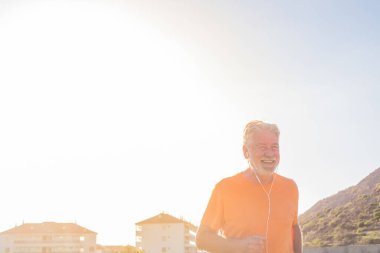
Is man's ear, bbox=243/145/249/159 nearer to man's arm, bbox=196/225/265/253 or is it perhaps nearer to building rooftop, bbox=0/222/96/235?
man's arm, bbox=196/225/265/253

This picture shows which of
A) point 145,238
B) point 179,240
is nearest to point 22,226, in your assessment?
point 145,238

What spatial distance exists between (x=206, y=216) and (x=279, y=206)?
0.37m

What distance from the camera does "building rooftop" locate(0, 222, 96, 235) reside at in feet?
354

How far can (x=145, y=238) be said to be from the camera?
105250 millimetres

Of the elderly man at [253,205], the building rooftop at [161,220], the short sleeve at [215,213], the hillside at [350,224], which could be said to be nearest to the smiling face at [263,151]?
the elderly man at [253,205]

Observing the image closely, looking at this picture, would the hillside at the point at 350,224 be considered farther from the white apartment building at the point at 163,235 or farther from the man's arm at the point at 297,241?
the white apartment building at the point at 163,235

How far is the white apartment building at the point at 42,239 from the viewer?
349 ft

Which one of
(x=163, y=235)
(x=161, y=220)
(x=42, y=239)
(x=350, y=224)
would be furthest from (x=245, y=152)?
(x=42, y=239)

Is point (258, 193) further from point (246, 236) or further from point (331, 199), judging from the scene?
point (331, 199)

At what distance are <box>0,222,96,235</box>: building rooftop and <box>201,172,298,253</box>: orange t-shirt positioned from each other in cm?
11093

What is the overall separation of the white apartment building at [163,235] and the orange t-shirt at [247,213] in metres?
103

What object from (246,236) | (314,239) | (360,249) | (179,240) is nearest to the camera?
(246,236)

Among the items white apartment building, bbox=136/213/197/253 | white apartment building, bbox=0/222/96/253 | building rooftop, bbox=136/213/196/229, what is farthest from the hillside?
white apartment building, bbox=0/222/96/253

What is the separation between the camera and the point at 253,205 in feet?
8.10
